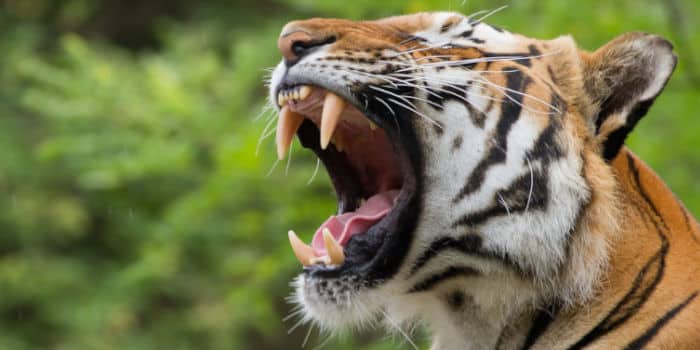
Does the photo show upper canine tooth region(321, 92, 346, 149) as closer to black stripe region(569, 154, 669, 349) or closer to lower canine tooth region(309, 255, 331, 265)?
lower canine tooth region(309, 255, 331, 265)

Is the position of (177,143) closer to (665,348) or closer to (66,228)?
(66,228)

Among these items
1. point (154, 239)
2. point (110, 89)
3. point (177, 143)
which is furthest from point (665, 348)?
point (154, 239)

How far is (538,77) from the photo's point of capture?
2.90 meters

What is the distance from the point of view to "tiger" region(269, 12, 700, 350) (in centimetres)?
276

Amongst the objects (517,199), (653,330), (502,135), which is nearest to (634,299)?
(653,330)

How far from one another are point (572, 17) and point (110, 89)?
115 inches

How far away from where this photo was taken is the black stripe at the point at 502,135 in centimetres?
280

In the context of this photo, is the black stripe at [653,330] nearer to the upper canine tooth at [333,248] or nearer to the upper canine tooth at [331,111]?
the upper canine tooth at [333,248]

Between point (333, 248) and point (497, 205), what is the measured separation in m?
0.44

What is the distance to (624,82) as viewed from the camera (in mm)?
2891

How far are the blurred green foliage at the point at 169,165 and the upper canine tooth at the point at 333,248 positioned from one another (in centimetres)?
140

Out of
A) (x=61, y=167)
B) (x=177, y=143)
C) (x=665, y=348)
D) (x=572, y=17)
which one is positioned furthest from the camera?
(x=61, y=167)

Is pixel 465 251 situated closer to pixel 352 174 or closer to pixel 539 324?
pixel 539 324

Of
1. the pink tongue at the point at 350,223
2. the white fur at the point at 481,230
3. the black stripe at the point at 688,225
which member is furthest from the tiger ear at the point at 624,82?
the pink tongue at the point at 350,223
